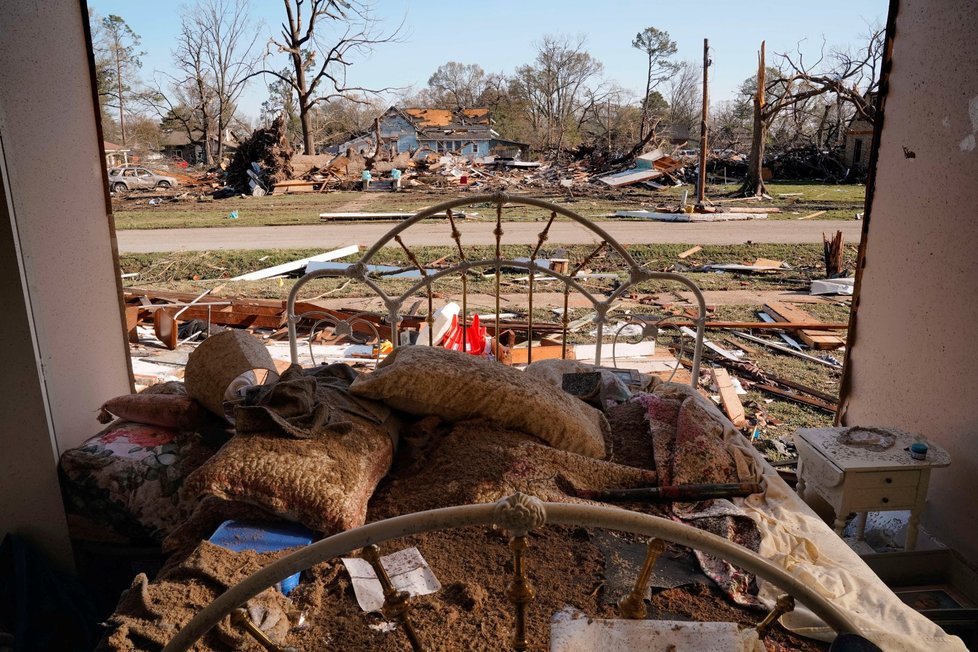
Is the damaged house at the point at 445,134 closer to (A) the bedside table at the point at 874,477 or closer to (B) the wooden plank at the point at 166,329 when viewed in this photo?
(B) the wooden plank at the point at 166,329

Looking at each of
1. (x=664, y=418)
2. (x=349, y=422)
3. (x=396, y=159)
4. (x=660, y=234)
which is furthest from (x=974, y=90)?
(x=396, y=159)

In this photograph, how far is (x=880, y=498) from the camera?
3.41 m

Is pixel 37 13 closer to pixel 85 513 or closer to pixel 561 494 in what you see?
pixel 85 513

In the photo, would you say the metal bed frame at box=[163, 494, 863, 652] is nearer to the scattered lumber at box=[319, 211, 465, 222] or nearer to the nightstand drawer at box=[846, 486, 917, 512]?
the nightstand drawer at box=[846, 486, 917, 512]

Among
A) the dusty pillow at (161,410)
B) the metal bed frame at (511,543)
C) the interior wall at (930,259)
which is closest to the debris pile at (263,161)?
the dusty pillow at (161,410)

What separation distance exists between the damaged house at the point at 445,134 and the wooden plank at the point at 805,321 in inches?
1054

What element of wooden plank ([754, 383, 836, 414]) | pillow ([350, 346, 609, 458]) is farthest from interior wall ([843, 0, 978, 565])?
pillow ([350, 346, 609, 458])

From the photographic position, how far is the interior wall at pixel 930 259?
3.43 m

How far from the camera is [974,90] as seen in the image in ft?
11.1

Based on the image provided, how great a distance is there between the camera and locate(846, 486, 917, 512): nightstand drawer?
3.39 meters

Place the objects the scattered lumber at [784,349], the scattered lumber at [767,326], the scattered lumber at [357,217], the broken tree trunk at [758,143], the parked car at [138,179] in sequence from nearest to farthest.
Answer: the scattered lumber at [784,349] → the scattered lumber at [767,326] → the scattered lumber at [357,217] → the broken tree trunk at [758,143] → the parked car at [138,179]

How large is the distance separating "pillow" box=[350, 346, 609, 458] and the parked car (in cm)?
2626

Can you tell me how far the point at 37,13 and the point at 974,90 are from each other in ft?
14.7

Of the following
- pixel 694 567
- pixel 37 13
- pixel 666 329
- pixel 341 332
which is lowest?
pixel 666 329
